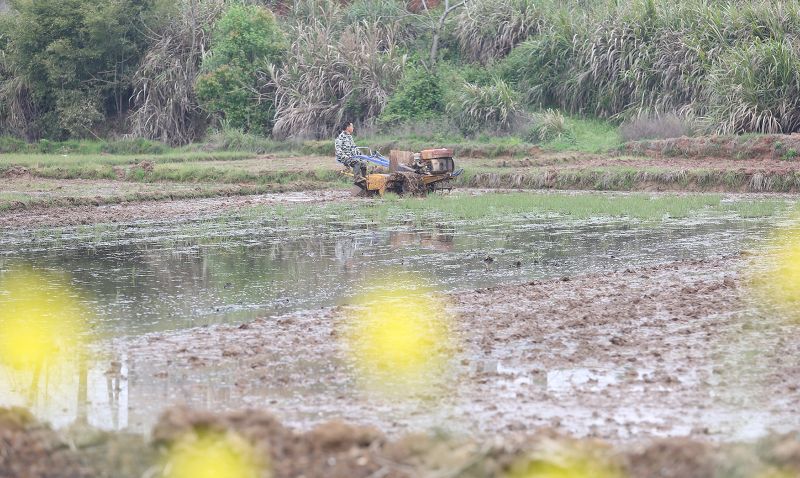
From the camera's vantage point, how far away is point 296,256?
49.7 ft

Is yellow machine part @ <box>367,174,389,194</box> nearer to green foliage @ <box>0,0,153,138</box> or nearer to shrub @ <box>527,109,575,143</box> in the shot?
shrub @ <box>527,109,575,143</box>

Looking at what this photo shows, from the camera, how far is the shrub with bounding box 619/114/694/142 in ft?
92.5

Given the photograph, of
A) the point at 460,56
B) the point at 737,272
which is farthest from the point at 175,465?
the point at 460,56

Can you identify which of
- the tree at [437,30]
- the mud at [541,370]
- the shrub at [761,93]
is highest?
the tree at [437,30]

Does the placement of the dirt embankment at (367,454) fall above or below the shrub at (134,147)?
above

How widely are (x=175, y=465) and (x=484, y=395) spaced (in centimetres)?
258

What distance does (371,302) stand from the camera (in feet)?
37.0

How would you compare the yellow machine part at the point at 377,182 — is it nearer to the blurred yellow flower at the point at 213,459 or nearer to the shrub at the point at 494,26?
the shrub at the point at 494,26

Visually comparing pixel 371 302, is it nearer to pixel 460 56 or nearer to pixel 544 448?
pixel 544 448

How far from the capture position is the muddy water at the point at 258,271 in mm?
7777

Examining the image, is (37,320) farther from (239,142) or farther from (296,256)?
(239,142)

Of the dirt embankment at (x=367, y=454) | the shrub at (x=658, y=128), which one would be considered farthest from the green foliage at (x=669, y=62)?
the dirt embankment at (x=367, y=454)

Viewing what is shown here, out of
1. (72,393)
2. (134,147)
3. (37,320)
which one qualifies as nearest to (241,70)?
(134,147)

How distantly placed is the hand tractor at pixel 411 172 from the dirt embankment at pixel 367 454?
1697cm
